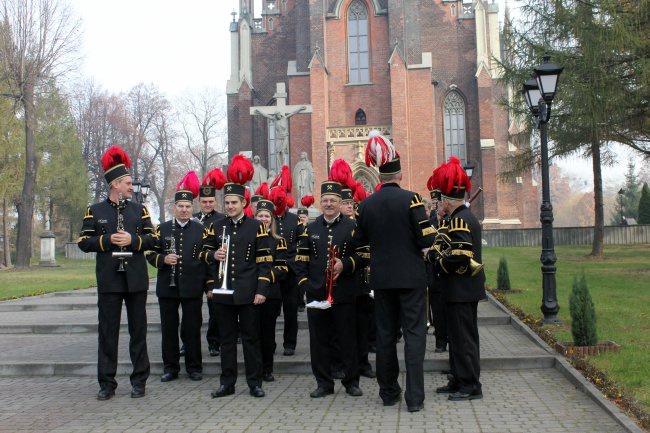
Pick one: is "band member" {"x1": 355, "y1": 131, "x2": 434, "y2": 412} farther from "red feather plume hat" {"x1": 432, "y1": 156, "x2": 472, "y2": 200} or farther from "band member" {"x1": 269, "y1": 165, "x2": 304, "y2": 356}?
"band member" {"x1": 269, "y1": 165, "x2": 304, "y2": 356}

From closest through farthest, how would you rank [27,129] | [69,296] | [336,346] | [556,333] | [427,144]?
[336,346], [556,333], [69,296], [27,129], [427,144]

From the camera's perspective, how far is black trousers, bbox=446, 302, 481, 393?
7.29 m

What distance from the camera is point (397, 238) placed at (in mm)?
7055

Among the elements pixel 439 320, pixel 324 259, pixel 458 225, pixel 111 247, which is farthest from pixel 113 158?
pixel 439 320

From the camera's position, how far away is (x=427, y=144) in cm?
3972

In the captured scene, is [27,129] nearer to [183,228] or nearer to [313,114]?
[313,114]

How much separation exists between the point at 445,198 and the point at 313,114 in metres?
33.2

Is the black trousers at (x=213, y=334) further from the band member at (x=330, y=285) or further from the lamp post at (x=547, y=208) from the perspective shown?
the lamp post at (x=547, y=208)

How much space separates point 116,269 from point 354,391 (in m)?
3.02

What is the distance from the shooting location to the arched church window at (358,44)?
137 ft

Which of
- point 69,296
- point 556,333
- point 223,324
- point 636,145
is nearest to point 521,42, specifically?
point 636,145

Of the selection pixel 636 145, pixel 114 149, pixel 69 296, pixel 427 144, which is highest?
pixel 427 144

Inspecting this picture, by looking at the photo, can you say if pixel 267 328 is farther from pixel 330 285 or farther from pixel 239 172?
pixel 239 172

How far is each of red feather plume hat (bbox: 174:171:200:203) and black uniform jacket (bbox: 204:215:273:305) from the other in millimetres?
1156
